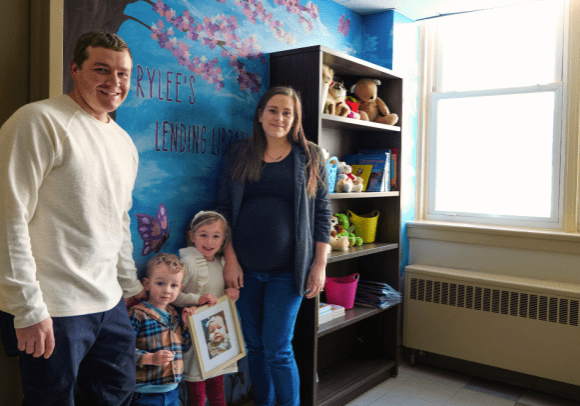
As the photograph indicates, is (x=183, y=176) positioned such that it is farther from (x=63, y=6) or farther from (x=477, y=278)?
(x=477, y=278)

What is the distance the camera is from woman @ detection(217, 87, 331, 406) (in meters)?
1.98

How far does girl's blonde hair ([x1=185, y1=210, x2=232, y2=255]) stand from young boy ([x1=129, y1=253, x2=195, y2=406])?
0.17 meters

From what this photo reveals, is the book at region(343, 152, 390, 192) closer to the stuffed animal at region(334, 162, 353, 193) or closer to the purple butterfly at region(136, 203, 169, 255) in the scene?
the stuffed animal at region(334, 162, 353, 193)

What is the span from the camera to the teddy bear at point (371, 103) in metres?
2.70

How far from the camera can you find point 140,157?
6.00 feet

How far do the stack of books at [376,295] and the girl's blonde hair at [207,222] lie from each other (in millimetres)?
1082

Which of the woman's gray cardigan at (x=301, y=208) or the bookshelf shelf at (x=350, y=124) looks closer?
the woman's gray cardigan at (x=301, y=208)

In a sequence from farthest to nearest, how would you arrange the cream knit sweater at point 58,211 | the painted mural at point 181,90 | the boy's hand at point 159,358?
the painted mural at point 181,90 → the boy's hand at point 159,358 → the cream knit sweater at point 58,211

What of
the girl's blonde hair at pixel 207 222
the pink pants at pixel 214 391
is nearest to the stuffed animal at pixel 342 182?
the girl's blonde hair at pixel 207 222

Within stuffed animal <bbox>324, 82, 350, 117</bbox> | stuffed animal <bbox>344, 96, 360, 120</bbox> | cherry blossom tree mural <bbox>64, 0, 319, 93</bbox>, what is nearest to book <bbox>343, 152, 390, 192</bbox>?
stuffed animal <bbox>344, 96, 360, 120</bbox>

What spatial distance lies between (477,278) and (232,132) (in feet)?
5.43

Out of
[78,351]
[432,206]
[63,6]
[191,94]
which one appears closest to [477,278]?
[432,206]

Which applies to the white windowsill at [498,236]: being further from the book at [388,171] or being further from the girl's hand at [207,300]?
the girl's hand at [207,300]

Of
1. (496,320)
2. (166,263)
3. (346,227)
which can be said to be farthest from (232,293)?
(496,320)
